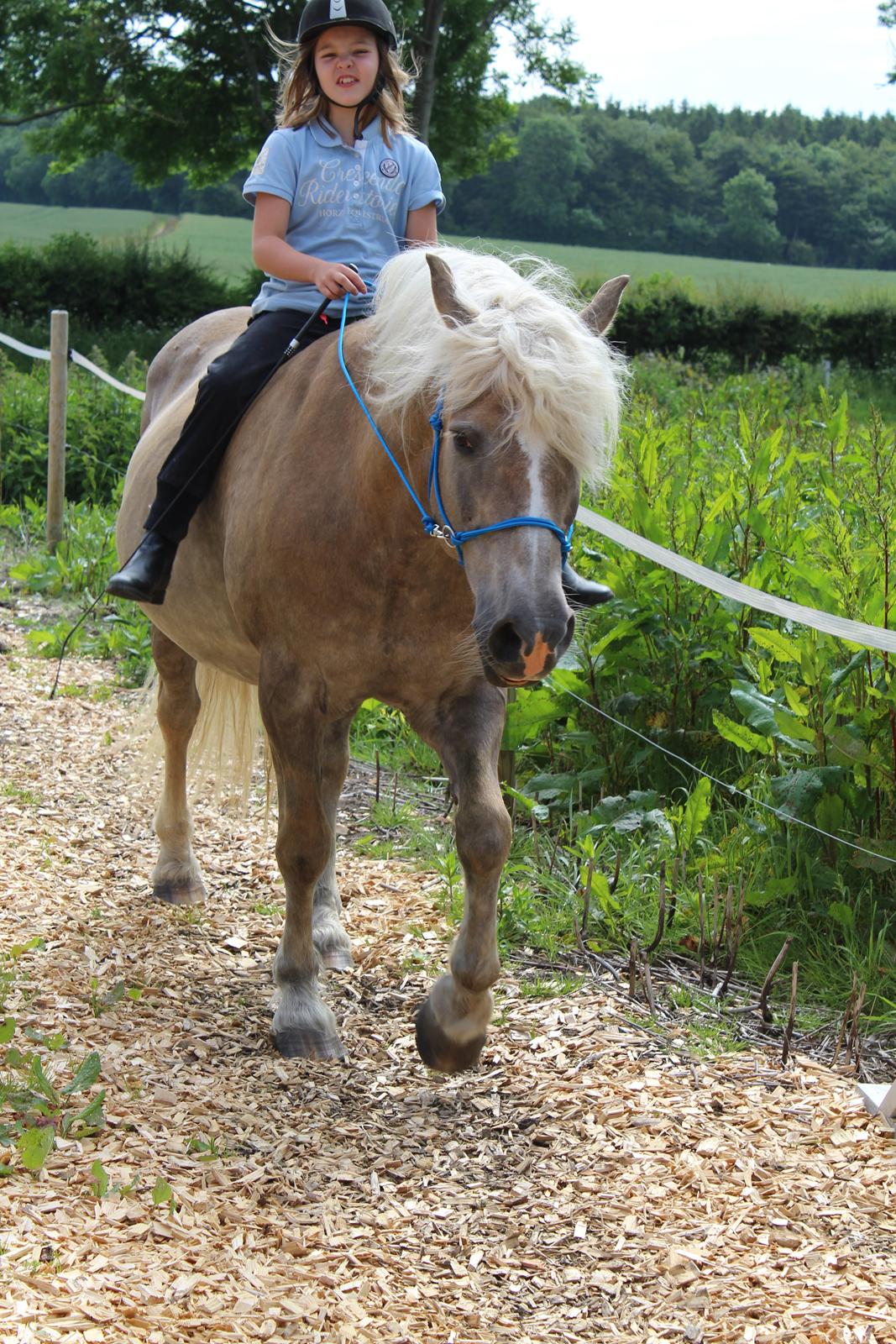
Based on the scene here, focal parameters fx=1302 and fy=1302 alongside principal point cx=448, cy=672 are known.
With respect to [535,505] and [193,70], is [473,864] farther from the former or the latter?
[193,70]

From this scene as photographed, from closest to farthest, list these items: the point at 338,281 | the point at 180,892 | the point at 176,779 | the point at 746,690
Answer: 1. the point at 338,281
2. the point at 746,690
3. the point at 180,892
4. the point at 176,779

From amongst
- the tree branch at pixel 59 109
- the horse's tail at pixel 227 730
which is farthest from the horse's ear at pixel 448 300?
the tree branch at pixel 59 109

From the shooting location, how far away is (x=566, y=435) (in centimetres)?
258

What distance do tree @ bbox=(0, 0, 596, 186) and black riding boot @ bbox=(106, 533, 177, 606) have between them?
21938 mm

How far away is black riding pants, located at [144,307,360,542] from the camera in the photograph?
3602mm

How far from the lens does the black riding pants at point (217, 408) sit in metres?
3.60

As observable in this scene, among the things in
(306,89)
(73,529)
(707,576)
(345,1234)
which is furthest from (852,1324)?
(73,529)

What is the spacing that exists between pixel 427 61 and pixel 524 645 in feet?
78.1

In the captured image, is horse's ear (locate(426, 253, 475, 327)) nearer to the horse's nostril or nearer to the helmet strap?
the horse's nostril

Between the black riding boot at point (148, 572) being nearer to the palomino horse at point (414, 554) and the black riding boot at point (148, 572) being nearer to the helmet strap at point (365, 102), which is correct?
the palomino horse at point (414, 554)

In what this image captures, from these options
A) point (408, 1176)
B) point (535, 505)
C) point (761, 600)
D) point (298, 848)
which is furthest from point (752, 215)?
point (408, 1176)

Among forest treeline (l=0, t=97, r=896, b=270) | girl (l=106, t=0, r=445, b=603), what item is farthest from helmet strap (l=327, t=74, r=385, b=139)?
forest treeline (l=0, t=97, r=896, b=270)

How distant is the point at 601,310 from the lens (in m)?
2.86

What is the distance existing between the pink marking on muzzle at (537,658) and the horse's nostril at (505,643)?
0.02 meters
